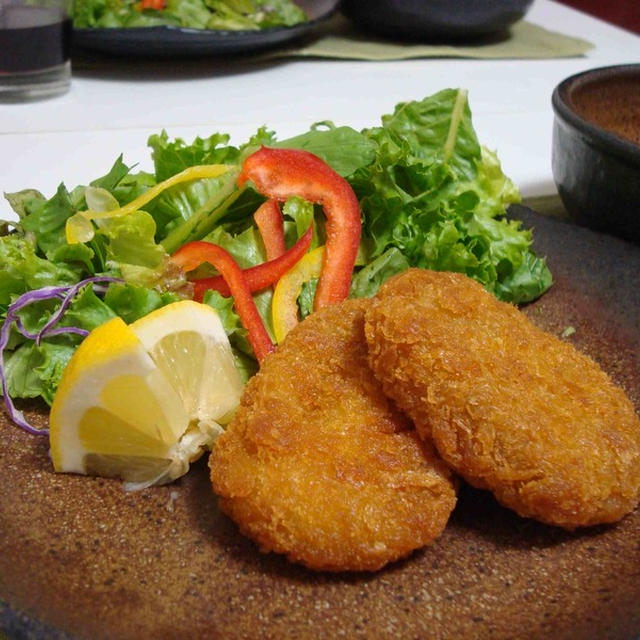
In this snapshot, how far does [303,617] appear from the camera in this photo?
1294 millimetres

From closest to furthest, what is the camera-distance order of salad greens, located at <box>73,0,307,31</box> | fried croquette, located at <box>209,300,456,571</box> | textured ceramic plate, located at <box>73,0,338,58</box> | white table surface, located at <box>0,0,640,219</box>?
fried croquette, located at <box>209,300,456,571</box>, white table surface, located at <box>0,0,640,219</box>, textured ceramic plate, located at <box>73,0,338,58</box>, salad greens, located at <box>73,0,307,31</box>

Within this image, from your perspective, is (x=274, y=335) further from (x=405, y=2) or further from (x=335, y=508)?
(x=405, y=2)

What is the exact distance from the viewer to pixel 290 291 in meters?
2.10

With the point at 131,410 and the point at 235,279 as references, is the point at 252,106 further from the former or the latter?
the point at 131,410

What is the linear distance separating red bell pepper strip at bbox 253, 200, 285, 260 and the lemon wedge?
0.51 m

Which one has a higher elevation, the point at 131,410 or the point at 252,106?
the point at 131,410

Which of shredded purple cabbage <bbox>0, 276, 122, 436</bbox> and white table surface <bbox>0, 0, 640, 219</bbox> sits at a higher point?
shredded purple cabbage <bbox>0, 276, 122, 436</bbox>

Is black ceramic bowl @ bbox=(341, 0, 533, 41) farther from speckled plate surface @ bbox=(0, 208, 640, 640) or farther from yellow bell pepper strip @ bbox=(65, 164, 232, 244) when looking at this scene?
speckled plate surface @ bbox=(0, 208, 640, 640)

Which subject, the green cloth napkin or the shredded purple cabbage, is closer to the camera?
the shredded purple cabbage

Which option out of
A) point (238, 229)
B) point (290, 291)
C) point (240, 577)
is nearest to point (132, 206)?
point (238, 229)

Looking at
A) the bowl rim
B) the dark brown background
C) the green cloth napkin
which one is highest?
the bowl rim

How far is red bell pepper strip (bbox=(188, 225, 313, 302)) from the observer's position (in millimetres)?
2057

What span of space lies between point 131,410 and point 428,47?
12.2ft

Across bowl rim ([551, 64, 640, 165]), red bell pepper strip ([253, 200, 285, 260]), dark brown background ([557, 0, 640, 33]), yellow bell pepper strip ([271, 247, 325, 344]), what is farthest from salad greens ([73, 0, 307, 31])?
dark brown background ([557, 0, 640, 33])
